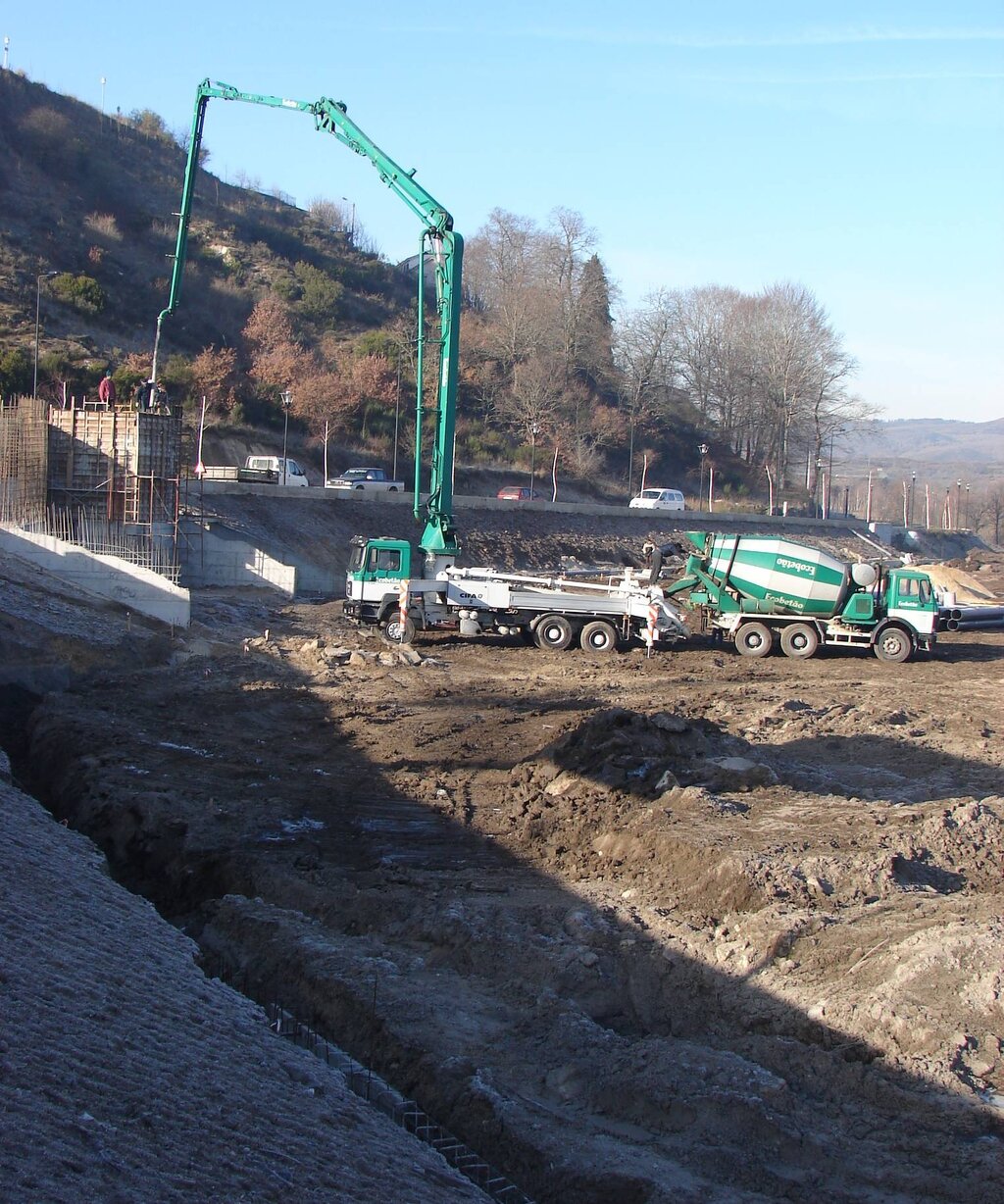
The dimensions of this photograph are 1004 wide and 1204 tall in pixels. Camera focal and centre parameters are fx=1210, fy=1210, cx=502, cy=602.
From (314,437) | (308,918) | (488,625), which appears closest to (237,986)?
(308,918)

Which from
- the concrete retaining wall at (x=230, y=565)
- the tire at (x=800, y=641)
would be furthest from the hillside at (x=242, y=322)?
the tire at (x=800, y=641)

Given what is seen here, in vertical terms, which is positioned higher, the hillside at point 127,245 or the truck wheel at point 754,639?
the hillside at point 127,245

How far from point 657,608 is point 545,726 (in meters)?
9.02

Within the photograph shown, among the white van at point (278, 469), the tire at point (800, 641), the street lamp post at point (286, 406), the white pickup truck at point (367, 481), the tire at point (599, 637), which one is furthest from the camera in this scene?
the street lamp post at point (286, 406)

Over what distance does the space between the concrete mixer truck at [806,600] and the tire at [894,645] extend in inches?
0.9

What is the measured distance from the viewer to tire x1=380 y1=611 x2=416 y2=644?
84.7 feet

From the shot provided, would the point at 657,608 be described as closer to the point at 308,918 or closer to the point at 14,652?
the point at 14,652

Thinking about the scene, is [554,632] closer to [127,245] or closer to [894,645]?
[894,645]

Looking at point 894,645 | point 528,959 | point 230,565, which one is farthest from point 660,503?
point 528,959

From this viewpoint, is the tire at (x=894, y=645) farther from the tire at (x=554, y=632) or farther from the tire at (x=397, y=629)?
the tire at (x=397, y=629)

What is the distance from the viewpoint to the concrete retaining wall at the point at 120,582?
24344 millimetres

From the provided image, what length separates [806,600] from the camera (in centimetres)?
2681

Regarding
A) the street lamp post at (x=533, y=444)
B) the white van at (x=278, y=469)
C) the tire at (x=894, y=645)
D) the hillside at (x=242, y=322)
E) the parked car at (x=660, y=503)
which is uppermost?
the hillside at (x=242, y=322)

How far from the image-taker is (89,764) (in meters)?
14.2
